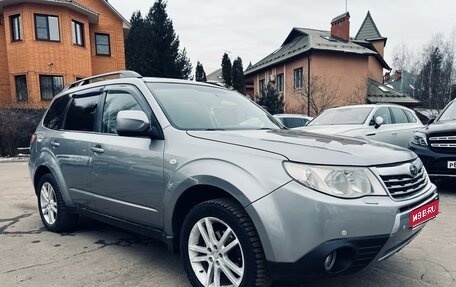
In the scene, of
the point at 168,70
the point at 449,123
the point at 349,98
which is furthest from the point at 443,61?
the point at 449,123

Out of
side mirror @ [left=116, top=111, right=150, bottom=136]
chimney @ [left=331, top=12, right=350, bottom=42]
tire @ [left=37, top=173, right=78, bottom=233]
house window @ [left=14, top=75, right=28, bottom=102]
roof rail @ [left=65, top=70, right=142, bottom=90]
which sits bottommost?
tire @ [left=37, top=173, right=78, bottom=233]

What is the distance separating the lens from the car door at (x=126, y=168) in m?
3.02

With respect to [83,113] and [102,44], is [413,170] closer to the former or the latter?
[83,113]

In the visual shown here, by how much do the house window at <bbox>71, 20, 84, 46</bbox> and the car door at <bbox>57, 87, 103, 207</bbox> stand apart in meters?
18.3

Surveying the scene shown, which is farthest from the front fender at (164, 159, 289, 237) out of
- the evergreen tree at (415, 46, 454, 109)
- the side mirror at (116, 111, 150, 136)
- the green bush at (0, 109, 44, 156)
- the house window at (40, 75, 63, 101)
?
the evergreen tree at (415, 46, 454, 109)

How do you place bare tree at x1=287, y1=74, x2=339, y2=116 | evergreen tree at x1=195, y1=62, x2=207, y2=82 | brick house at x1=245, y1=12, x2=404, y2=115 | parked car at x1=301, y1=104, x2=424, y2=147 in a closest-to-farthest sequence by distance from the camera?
parked car at x1=301, y1=104, x2=424, y2=147
bare tree at x1=287, y1=74, x2=339, y2=116
brick house at x1=245, y1=12, x2=404, y2=115
evergreen tree at x1=195, y1=62, x2=207, y2=82

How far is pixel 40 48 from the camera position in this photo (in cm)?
1942

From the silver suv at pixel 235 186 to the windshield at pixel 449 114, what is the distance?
15.6 feet

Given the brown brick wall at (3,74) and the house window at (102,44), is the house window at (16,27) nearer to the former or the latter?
the brown brick wall at (3,74)

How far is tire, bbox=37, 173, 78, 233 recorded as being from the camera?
14.1 feet

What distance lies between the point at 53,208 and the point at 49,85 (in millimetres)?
17689

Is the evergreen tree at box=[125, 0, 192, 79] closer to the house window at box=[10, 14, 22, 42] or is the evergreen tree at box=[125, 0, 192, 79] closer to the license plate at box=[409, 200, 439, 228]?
the house window at box=[10, 14, 22, 42]

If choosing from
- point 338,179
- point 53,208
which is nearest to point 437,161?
point 338,179

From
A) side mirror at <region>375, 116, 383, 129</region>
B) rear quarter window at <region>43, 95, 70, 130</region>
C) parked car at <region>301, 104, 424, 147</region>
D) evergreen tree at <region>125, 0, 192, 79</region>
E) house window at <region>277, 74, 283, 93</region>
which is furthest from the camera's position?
house window at <region>277, 74, 283, 93</region>
